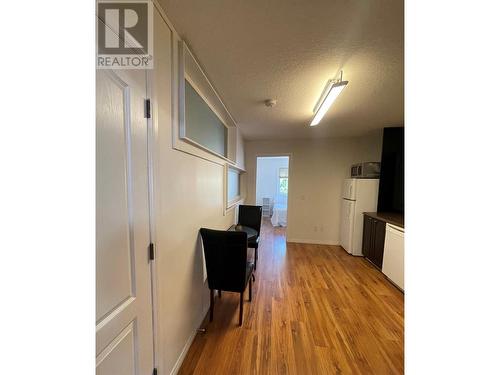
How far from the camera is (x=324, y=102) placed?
2.10m

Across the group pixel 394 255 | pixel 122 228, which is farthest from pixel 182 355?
pixel 394 255

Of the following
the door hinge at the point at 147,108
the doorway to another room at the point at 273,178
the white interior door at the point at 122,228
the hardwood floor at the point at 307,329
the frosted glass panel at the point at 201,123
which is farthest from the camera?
the doorway to another room at the point at 273,178

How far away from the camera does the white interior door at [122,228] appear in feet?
2.45

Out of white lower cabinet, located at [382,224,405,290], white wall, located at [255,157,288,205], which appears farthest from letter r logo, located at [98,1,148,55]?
white wall, located at [255,157,288,205]

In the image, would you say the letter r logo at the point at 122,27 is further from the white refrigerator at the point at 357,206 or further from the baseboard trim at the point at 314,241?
the baseboard trim at the point at 314,241

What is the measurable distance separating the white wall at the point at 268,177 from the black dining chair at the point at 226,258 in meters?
6.62

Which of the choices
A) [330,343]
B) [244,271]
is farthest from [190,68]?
[330,343]

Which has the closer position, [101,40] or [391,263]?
[101,40]

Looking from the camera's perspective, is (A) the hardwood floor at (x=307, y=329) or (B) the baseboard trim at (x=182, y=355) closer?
A: (B) the baseboard trim at (x=182, y=355)

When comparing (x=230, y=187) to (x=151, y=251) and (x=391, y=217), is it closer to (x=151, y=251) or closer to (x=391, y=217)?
(x=151, y=251)

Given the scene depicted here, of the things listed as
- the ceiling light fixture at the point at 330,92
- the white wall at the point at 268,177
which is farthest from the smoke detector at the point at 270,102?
the white wall at the point at 268,177

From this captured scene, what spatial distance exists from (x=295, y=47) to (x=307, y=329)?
8.37 ft
